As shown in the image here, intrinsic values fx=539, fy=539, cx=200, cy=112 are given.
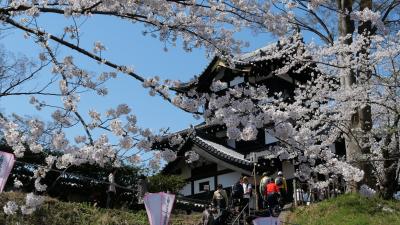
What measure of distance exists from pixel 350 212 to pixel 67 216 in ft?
23.8

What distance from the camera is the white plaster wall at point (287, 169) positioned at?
20.6 meters

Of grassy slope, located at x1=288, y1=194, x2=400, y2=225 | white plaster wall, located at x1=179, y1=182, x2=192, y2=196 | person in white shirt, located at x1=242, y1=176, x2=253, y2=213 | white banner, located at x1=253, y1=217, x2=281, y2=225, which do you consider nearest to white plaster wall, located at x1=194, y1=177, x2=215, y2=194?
white plaster wall, located at x1=179, y1=182, x2=192, y2=196

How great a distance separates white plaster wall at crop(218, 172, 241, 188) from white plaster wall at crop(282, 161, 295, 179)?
1.75 metres

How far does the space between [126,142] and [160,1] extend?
5.30ft

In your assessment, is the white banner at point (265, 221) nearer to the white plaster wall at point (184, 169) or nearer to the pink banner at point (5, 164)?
the pink banner at point (5, 164)

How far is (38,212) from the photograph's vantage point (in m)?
13.1

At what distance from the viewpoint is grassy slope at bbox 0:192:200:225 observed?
41.7ft

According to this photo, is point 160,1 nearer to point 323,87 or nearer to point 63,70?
point 63,70

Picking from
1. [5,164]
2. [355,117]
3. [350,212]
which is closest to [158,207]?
[5,164]

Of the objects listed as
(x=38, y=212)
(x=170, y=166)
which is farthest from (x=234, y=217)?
(x=170, y=166)

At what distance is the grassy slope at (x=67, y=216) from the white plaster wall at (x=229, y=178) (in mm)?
6626

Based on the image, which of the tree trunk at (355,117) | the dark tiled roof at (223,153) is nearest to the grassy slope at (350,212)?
the tree trunk at (355,117)

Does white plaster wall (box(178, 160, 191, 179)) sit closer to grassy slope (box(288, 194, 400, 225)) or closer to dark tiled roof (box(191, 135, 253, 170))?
A: dark tiled roof (box(191, 135, 253, 170))

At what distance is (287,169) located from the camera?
20.8 metres
